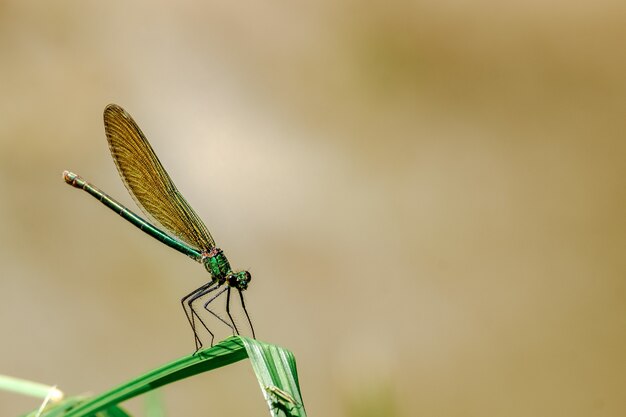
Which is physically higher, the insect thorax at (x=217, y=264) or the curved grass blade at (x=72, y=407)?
the insect thorax at (x=217, y=264)

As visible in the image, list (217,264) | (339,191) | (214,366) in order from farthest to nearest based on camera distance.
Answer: (339,191) < (217,264) < (214,366)

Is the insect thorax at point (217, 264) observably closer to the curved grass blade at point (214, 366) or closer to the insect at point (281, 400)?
the curved grass blade at point (214, 366)

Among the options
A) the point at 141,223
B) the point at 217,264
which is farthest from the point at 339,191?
the point at 217,264

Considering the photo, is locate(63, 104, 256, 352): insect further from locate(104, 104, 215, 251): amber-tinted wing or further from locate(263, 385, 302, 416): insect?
locate(263, 385, 302, 416): insect

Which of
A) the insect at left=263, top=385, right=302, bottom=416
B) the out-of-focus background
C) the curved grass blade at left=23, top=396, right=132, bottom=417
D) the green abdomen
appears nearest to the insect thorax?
the green abdomen

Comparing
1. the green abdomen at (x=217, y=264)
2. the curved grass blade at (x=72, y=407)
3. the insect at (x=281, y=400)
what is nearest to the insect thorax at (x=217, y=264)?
the green abdomen at (x=217, y=264)

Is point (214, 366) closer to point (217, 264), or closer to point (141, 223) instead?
point (217, 264)
